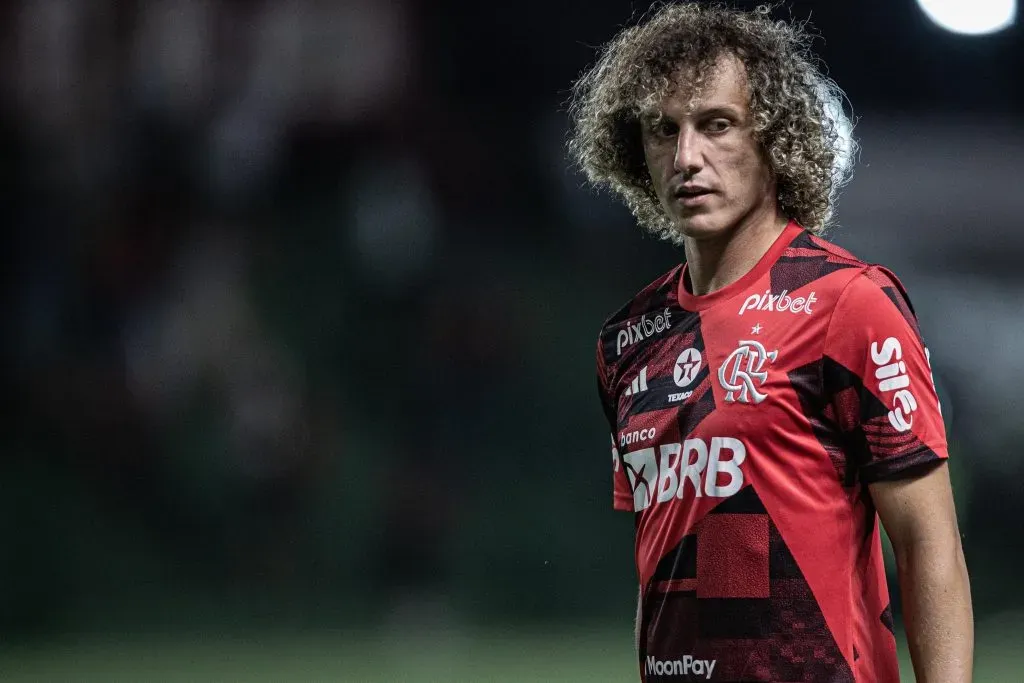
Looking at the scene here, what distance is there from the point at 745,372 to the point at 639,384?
0.20 metres

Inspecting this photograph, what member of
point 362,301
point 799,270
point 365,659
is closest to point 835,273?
point 799,270

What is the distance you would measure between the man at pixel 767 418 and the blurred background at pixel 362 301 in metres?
3.05

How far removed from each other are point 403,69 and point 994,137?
→ 8.21 feet

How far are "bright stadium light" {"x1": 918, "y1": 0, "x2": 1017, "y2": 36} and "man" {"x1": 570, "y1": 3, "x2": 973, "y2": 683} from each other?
373 centimetres

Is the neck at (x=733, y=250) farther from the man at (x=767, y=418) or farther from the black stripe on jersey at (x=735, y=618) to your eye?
the black stripe on jersey at (x=735, y=618)

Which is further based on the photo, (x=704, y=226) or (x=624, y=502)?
(x=624, y=502)

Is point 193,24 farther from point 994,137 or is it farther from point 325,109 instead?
point 994,137

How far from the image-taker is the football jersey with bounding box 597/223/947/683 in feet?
4.05

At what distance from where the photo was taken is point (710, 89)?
1509 mm

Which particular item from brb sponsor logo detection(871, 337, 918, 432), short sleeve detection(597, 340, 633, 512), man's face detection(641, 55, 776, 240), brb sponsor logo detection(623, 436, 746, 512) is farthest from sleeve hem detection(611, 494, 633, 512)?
brb sponsor logo detection(871, 337, 918, 432)

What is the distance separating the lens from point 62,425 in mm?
4727

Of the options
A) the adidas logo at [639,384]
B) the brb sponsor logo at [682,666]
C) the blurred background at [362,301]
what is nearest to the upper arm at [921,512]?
the brb sponsor logo at [682,666]

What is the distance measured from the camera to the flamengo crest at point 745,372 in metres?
1.30

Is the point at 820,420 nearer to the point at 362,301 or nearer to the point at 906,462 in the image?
the point at 906,462
